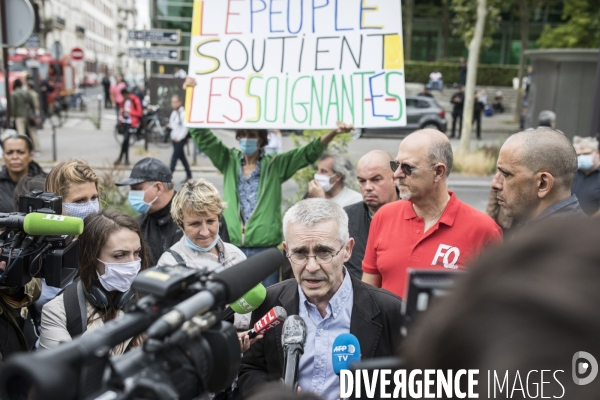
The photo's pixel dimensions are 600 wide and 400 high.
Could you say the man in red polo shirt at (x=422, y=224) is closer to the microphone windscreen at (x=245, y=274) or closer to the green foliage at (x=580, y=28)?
the microphone windscreen at (x=245, y=274)

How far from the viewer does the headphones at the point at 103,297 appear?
2842 mm

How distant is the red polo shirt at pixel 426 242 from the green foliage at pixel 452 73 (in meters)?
30.6

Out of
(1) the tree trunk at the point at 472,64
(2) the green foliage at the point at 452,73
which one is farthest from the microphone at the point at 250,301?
(2) the green foliage at the point at 452,73

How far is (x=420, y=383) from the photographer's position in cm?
86

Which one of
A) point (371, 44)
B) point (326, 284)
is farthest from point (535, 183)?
point (371, 44)

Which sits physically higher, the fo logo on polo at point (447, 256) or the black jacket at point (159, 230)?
the fo logo on polo at point (447, 256)

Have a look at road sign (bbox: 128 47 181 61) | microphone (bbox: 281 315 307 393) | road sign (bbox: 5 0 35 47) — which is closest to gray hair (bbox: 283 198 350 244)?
microphone (bbox: 281 315 307 393)

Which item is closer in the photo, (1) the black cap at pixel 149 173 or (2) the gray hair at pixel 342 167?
(1) the black cap at pixel 149 173

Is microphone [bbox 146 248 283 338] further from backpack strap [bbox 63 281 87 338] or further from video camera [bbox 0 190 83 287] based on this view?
backpack strap [bbox 63 281 87 338]

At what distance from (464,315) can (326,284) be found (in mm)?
1842

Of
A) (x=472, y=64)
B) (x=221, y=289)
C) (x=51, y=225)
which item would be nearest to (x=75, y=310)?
(x=51, y=225)

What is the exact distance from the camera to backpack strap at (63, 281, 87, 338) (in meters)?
2.73

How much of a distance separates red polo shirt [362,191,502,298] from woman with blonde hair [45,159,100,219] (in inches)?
71.4

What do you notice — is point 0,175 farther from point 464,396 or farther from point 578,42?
point 578,42
